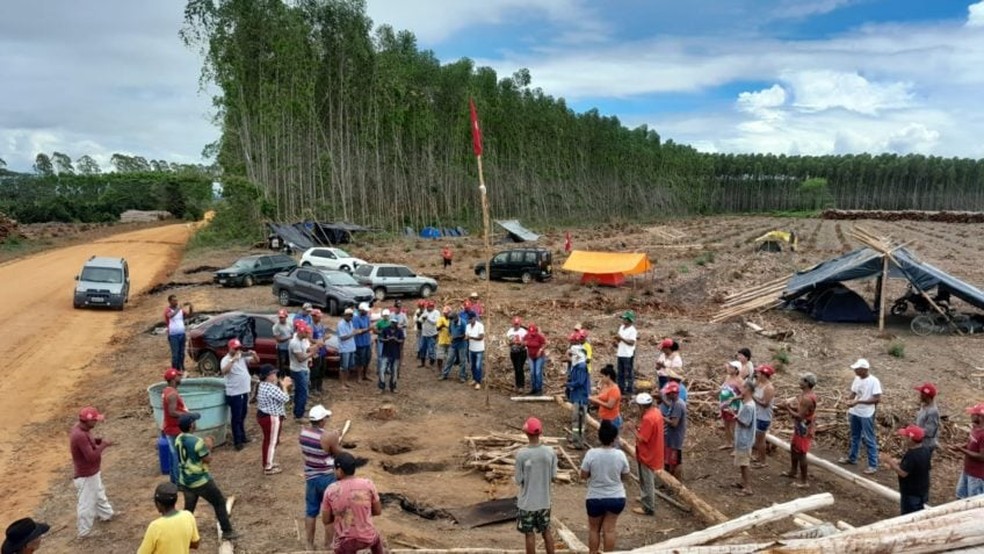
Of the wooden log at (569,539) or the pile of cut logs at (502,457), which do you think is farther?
the pile of cut logs at (502,457)

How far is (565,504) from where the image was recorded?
9742 mm

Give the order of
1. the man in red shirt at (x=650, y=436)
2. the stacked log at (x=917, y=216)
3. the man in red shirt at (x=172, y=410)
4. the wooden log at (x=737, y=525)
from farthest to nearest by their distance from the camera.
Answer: the stacked log at (x=917, y=216) → the man in red shirt at (x=172, y=410) → the man in red shirt at (x=650, y=436) → the wooden log at (x=737, y=525)

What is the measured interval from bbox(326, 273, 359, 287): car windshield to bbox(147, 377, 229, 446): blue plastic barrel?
41.8ft

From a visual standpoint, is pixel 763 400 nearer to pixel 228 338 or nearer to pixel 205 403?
pixel 205 403

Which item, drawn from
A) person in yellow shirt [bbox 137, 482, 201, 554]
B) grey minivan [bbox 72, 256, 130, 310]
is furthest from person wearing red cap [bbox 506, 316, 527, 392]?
grey minivan [bbox 72, 256, 130, 310]

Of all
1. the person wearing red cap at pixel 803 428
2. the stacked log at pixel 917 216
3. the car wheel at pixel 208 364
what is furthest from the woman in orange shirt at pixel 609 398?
the stacked log at pixel 917 216

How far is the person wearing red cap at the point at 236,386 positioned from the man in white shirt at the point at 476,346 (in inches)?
230

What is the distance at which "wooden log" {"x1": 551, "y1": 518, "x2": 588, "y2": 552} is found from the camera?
7.64 metres

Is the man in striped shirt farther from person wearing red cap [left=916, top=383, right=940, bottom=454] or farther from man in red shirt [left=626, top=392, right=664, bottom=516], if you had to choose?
person wearing red cap [left=916, top=383, right=940, bottom=454]

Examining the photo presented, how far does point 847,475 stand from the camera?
34.6 ft

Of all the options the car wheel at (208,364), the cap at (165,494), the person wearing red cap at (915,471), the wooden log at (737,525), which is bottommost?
the car wheel at (208,364)

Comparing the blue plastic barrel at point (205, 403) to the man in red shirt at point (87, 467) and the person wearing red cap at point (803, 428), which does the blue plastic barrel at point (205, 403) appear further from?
the person wearing red cap at point (803, 428)

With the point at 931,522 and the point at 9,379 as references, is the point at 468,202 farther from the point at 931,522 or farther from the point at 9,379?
the point at 931,522

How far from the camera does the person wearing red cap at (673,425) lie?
10.2m
